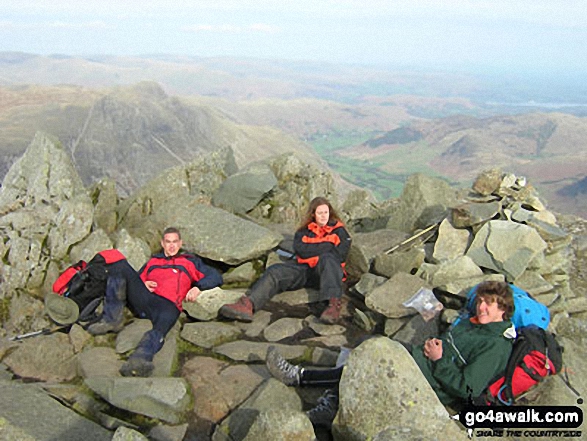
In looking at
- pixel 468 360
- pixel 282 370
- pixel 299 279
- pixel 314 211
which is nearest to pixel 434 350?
pixel 468 360

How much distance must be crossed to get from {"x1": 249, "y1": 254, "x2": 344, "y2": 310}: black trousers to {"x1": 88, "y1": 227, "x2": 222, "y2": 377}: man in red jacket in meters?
1.10

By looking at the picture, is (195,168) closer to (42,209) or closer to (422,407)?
(42,209)

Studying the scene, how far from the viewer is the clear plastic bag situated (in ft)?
35.1

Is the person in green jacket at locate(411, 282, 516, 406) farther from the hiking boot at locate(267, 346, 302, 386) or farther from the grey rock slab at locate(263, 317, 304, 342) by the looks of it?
the grey rock slab at locate(263, 317, 304, 342)

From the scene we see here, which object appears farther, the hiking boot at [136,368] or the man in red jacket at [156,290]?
the man in red jacket at [156,290]

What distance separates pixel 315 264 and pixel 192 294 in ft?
10.2

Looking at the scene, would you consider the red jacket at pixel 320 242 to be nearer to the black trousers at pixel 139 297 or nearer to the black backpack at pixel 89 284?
the black trousers at pixel 139 297

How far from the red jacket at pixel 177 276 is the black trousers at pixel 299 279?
110 centimetres

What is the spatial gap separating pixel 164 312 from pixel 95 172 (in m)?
193

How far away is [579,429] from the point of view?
7.28m

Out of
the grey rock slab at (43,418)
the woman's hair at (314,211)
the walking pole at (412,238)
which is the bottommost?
the grey rock slab at (43,418)

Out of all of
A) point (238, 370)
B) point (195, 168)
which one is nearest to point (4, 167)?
point (195, 168)

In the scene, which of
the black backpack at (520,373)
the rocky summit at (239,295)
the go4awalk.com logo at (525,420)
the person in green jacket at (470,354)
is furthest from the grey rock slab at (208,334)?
the black backpack at (520,373)

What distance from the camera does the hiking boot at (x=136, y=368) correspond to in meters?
8.83
